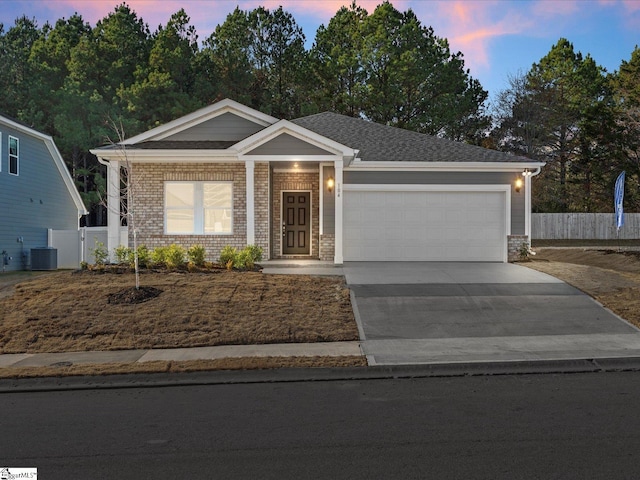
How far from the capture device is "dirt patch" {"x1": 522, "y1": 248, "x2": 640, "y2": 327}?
11004 mm

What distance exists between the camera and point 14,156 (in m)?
20.9

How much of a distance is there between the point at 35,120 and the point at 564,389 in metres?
35.8

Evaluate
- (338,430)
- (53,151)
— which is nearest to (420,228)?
(338,430)

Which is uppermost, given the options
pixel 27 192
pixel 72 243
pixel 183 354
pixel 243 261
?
pixel 27 192

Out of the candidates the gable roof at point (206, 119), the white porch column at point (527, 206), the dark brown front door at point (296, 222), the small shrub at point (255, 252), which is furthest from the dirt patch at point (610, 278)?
the gable roof at point (206, 119)

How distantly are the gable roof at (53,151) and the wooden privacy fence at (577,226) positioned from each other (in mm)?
25460

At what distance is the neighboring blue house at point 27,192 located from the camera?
20.2 meters

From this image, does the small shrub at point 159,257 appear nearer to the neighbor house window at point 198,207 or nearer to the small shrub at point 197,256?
the small shrub at point 197,256

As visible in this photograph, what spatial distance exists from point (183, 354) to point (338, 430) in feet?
13.5

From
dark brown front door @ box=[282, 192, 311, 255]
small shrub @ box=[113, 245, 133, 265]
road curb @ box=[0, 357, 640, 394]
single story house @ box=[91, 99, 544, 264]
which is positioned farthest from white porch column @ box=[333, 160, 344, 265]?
road curb @ box=[0, 357, 640, 394]

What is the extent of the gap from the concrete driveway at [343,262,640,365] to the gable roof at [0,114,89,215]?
46.2ft

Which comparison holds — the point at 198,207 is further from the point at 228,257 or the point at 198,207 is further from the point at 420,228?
the point at 420,228

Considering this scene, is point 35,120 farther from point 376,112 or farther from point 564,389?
point 564,389

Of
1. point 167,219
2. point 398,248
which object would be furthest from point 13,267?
point 398,248
